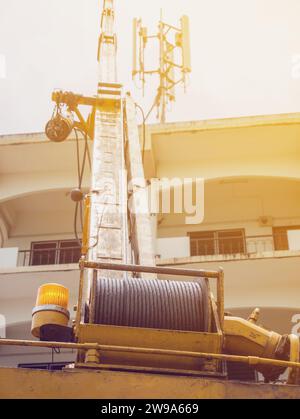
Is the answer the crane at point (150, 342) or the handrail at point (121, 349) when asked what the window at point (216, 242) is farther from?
the handrail at point (121, 349)

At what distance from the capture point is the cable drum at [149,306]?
194 inches

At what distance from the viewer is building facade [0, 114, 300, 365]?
1394 cm

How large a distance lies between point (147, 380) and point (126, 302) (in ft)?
2.62

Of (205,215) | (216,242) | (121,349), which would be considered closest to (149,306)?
(121,349)

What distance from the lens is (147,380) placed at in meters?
4.32

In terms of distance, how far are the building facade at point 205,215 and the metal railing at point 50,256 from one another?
0.03m

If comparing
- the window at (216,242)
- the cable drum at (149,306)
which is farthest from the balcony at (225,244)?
the cable drum at (149,306)

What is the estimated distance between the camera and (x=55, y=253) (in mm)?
17375

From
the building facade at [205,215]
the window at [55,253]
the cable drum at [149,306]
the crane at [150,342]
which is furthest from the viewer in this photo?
the window at [55,253]

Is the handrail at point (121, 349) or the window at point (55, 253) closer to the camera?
the handrail at point (121, 349)

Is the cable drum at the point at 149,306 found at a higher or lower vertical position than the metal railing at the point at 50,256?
lower
